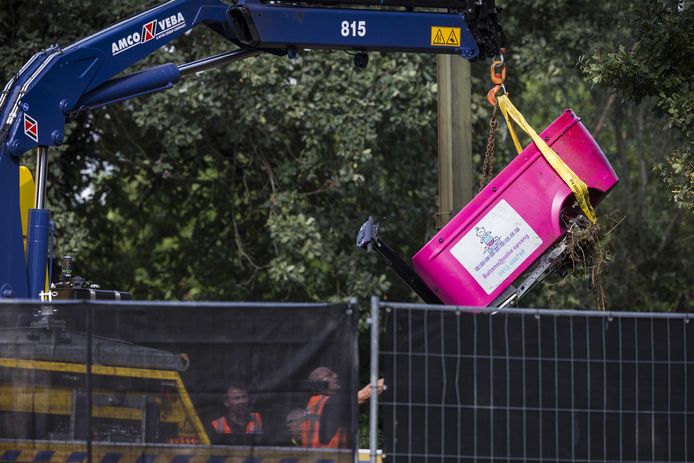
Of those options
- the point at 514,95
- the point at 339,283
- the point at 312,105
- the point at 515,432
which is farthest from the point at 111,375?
the point at 514,95

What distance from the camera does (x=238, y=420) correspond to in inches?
253

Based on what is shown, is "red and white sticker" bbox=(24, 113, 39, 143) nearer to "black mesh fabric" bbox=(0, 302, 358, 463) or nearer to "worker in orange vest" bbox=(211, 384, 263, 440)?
"black mesh fabric" bbox=(0, 302, 358, 463)

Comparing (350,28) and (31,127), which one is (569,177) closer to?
(350,28)

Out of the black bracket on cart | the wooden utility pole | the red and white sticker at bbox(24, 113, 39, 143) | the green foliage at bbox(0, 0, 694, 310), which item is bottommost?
the black bracket on cart

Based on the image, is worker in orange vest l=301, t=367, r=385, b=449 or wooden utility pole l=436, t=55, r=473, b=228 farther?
wooden utility pole l=436, t=55, r=473, b=228

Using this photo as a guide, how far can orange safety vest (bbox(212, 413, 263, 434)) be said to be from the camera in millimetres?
6410

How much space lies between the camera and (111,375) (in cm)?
652

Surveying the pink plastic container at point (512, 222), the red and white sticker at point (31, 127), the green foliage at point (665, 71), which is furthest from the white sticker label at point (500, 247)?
the red and white sticker at point (31, 127)

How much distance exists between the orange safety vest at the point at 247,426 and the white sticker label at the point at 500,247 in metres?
2.79

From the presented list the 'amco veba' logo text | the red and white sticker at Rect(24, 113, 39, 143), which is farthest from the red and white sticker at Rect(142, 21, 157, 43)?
the red and white sticker at Rect(24, 113, 39, 143)

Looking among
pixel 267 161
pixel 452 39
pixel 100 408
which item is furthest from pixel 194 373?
pixel 267 161

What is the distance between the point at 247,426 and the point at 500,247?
299 centimetres

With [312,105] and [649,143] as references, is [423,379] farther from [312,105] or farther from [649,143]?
[649,143]

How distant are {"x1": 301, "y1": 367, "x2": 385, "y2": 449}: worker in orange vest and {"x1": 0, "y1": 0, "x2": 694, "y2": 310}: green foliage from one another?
6.22 m
